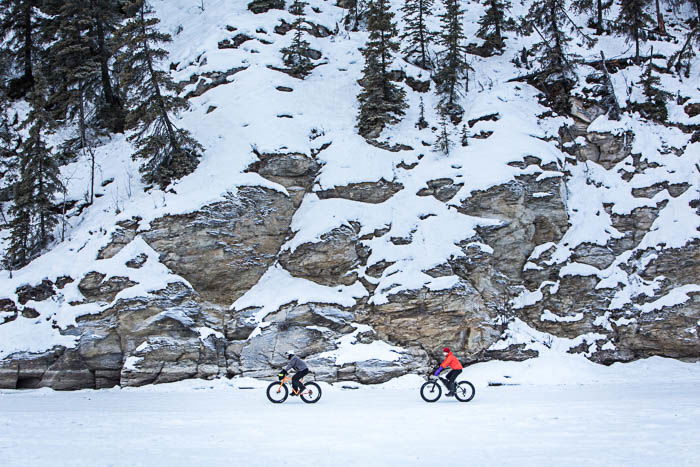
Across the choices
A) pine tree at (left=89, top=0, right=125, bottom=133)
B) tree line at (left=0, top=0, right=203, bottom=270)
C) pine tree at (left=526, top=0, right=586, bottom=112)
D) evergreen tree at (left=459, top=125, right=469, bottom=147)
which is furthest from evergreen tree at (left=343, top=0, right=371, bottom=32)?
pine tree at (left=89, top=0, right=125, bottom=133)

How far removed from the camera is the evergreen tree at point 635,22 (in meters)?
27.0

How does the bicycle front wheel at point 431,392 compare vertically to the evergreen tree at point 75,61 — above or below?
below

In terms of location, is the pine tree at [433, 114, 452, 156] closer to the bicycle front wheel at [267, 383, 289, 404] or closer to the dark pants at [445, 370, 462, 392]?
the dark pants at [445, 370, 462, 392]

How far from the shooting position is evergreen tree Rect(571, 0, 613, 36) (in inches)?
1176

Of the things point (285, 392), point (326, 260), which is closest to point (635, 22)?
point (326, 260)

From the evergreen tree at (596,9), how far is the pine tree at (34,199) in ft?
106

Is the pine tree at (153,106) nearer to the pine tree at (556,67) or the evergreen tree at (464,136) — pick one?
the evergreen tree at (464,136)

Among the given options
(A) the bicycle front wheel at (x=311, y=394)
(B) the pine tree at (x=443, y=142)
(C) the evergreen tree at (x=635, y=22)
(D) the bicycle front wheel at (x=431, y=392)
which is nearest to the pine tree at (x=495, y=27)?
(C) the evergreen tree at (x=635, y=22)

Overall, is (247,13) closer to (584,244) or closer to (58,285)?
(58,285)

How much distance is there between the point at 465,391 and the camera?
45.0ft

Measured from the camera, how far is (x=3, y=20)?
3203 centimetres

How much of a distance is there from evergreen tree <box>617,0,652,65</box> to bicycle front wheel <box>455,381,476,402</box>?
24409 millimetres

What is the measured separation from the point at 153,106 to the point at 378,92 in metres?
11.7

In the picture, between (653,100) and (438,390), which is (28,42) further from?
(653,100)
